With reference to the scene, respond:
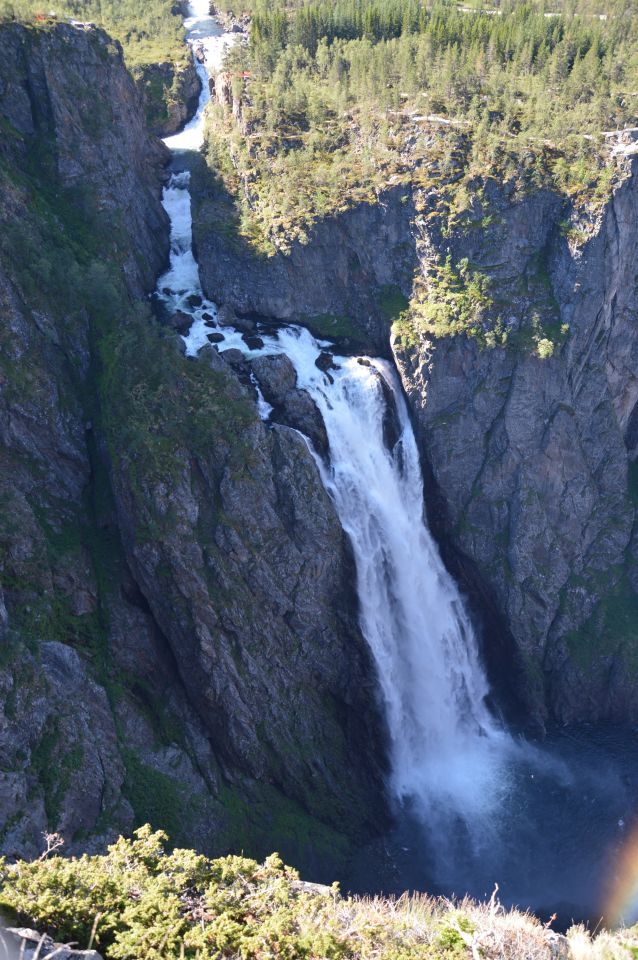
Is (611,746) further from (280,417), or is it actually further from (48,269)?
(48,269)

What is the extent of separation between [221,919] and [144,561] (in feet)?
70.4

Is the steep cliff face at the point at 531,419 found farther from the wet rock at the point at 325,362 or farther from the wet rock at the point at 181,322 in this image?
the wet rock at the point at 181,322

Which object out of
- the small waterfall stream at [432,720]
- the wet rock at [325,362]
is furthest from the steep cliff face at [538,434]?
the wet rock at [325,362]

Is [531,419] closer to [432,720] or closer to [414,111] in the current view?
[432,720]

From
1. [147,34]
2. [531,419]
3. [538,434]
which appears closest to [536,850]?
[538,434]

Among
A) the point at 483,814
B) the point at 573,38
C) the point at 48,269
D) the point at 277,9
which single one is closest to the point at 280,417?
the point at 48,269

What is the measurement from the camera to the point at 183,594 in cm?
3938

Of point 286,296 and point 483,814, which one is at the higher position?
point 286,296

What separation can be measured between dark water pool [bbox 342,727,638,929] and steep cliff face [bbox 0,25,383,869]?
280 centimetres

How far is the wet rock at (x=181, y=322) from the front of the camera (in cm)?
5031

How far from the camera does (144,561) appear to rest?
3938 centimetres

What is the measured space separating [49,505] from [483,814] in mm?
31611

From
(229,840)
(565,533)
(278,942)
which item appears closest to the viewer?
(278,942)

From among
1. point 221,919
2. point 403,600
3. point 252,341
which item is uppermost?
point 252,341
